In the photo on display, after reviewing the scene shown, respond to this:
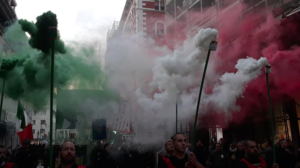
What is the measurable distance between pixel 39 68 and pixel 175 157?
11.4 metres

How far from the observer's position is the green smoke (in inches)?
482

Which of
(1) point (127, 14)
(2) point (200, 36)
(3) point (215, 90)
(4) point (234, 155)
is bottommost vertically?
(4) point (234, 155)

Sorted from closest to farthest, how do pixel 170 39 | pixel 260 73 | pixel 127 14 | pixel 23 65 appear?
pixel 260 73, pixel 23 65, pixel 170 39, pixel 127 14

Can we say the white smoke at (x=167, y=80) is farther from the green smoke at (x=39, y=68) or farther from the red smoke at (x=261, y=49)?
the green smoke at (x=39, y=68)

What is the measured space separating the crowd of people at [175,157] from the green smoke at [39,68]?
4.79 meters

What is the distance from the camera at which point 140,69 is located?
1947 centimetres

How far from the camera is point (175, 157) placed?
11.9 feet

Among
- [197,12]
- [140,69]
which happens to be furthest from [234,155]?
[197,12]

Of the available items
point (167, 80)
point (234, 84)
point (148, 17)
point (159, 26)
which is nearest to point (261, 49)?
point (234, 84)

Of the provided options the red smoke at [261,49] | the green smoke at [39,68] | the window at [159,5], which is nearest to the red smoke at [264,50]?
the red smoke at [261,49]

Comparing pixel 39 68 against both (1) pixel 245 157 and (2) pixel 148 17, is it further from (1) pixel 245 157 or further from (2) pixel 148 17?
(2) pixel 148 17

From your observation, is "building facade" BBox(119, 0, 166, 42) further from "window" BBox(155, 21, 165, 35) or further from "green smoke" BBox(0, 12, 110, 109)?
"green smoke" BBox(0, 12, 110, 109)

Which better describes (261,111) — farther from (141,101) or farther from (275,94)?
(141,101)

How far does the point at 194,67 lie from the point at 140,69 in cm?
574
